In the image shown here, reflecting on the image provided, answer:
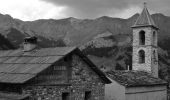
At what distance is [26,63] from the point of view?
16.3m

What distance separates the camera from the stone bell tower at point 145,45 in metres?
33.7

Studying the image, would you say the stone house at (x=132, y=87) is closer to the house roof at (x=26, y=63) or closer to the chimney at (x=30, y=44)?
the house roof at (x=26, y=63)

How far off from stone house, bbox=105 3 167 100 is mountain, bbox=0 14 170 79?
2218 centimetres

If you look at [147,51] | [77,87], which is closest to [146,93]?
[147,51]

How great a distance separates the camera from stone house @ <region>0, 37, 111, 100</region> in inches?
587

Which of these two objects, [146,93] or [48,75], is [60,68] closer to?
[48,75]

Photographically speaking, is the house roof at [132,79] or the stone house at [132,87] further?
the house roof at [132,79]

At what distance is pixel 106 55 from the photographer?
70.9 metres

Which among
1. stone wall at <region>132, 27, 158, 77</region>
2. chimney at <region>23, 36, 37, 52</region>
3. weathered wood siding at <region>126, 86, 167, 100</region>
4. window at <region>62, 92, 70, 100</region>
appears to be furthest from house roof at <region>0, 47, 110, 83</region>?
stone wall at <region>132, 27, 158, 77</region>

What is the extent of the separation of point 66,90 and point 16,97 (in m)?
3.29

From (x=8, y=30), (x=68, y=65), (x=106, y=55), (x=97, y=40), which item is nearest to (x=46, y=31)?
(x=8, y=30)

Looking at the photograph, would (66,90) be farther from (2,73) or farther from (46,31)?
(46,31)

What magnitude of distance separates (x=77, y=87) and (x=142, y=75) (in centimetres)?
1410

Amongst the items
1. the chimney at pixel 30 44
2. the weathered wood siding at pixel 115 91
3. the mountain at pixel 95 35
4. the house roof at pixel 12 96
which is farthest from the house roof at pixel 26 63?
the mountain at pixel 95 35
